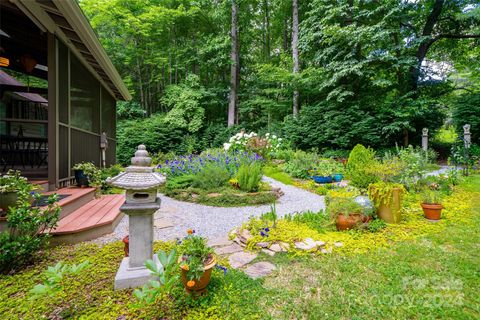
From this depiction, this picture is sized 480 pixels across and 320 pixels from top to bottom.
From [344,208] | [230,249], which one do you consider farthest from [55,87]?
[344,208]

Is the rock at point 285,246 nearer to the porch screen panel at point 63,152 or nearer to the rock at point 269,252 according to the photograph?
the rock at point 269,252

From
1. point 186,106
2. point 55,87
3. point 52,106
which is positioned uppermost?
point 186,106

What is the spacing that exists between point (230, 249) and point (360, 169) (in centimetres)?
370

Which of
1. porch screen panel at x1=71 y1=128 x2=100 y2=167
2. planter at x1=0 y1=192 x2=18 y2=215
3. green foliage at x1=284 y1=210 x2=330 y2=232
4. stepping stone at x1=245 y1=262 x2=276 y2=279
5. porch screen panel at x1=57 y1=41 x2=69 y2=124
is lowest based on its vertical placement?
stepping stone at x1=245 y1=262 x2=276 y2=279

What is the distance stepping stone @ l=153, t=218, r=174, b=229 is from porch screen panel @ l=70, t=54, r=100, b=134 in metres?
2.58

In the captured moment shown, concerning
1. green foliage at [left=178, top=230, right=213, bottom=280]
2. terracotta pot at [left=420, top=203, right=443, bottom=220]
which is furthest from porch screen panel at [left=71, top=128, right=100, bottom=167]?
terracotta pot at [left=420, top=203, right=443, bottom=220]

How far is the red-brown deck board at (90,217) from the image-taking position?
269 centimetres

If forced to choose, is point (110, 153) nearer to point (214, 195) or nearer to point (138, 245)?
point (214, 195)

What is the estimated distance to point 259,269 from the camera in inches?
86.5

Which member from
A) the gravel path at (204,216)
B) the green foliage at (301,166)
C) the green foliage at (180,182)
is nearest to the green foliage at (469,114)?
the green foliage at (301,166)

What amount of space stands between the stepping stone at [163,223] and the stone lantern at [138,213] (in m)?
1.47

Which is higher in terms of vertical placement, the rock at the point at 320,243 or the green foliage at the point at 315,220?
the green foliage at the point at 315,220

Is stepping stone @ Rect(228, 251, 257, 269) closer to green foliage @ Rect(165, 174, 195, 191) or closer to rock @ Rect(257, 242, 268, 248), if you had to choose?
rock @ Rect(257, 242, 268, 248)

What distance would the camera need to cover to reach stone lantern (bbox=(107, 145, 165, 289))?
5.98ft
